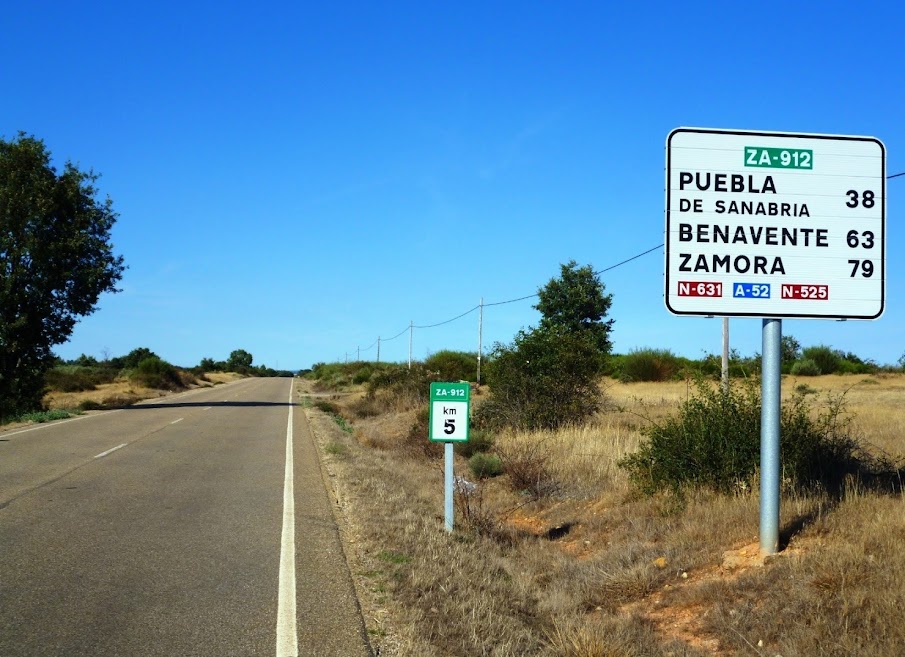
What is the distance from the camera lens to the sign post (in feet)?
26.3

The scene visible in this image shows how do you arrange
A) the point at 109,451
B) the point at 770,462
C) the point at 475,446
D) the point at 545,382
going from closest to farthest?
the point at 770,462
the point at 109,451
the point at 475,446
the point at 545,382

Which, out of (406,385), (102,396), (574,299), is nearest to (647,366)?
(574,299)

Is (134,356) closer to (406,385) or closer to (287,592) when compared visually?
(406,385)

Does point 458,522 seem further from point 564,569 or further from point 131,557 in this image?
point 131,557

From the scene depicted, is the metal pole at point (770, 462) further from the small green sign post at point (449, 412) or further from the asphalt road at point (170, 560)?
the small green sign post at point (449, 412)

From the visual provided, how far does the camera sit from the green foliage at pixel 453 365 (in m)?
48.4

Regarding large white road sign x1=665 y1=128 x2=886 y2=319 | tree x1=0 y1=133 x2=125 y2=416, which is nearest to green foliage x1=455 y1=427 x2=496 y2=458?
large white road sign x1=665 y1=128 x2=886 y2=319

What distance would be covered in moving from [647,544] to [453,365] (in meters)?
41.6

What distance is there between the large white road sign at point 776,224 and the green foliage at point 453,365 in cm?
3672

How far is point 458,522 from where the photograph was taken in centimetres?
1116

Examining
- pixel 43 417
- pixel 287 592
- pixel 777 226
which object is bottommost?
pixel 287 592

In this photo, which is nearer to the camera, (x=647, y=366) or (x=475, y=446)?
(x=475, y=446)

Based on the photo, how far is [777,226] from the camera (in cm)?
809

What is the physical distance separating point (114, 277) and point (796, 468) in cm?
3226
